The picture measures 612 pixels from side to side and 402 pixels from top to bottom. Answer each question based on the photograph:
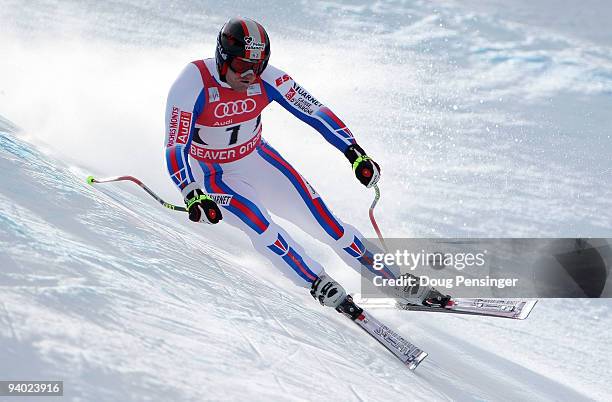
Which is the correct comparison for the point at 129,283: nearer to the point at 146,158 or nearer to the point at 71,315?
the point at 71,315

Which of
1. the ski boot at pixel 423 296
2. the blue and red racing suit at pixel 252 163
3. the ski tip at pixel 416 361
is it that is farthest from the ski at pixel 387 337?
the ski boot at pixel 423 296

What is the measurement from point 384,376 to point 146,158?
150 inches

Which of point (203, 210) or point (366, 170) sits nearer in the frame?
point (203, 210)

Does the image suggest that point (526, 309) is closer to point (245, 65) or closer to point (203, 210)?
point (203, 210)

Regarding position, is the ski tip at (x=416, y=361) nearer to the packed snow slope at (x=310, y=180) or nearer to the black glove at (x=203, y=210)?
the packed snow slope at (x=310, y=180)

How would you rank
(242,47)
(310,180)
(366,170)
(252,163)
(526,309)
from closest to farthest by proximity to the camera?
1. (242,47)
2. (526,309)
3. (366,170)
4. (252,163)
5. (310,180)

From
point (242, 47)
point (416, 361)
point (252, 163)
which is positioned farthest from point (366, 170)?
point (416, 361)

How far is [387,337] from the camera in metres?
3.61

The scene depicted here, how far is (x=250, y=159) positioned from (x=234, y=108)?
370mm

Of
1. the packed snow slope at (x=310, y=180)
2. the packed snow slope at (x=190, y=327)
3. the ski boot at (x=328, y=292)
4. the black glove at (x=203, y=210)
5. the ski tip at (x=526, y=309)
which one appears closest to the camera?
the packed snow slope at (x=190, y=327)

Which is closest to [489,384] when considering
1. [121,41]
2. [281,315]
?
[281,315]

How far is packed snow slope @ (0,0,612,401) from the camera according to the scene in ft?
7.70

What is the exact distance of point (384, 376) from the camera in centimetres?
301

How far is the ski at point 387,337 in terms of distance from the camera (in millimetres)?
3439
